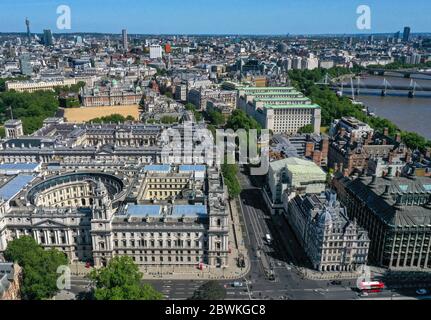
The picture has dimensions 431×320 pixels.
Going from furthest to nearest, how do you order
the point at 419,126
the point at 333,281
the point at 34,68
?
1. the point at 34,68
2. the point at 419,126
3. the point at 333,281

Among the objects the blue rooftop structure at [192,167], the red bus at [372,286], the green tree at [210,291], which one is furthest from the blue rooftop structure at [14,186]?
the red bus at [372,286]

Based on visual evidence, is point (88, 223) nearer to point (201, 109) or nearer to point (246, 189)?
point (246, 189)

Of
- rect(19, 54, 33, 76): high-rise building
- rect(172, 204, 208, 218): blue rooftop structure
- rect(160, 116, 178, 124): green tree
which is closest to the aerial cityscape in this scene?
rect(172, 204, 208, 218): blue rooftop structure

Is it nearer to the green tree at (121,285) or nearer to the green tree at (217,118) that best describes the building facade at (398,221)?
the green tree at (121,285)

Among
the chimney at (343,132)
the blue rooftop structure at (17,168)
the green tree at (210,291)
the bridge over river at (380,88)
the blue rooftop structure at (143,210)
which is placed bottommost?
the green tree at (210,291)

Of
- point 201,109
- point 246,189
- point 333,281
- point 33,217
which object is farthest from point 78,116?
point 333,281

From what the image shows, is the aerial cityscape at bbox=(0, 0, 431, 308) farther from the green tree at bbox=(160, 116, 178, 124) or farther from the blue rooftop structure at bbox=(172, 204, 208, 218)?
the green tree at bbox=(160, 116, 178, 124)

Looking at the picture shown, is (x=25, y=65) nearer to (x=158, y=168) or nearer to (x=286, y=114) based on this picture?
(x=286, y=114)
